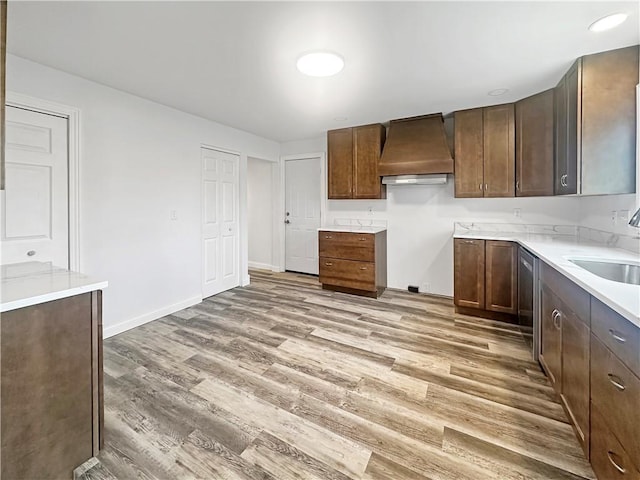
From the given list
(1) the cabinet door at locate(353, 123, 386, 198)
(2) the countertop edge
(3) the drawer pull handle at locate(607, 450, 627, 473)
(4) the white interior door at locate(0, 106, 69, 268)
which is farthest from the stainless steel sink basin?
(4) the white interior door at locate(0, 106, 69, 268)

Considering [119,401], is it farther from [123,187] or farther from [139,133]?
[139,133]

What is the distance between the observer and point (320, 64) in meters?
2.28

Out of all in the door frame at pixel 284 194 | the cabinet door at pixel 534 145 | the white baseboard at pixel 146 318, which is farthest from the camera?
the door frame at pixel 284 194

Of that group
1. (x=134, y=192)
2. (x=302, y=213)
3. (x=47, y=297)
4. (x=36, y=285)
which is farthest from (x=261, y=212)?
(x=47, y=297)

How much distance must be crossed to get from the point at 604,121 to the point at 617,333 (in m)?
1.97

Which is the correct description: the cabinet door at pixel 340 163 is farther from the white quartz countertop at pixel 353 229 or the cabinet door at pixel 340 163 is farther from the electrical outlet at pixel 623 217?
the electrical outlet at pixel 623 217

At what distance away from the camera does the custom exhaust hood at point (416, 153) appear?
3674 millimetres

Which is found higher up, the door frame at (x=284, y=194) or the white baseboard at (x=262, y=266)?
the door frame at (x=284, y=194)

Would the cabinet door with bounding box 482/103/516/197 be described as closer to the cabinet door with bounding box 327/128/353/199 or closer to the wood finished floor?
the wood finished floor

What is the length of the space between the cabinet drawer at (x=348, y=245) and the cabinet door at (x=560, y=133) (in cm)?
207

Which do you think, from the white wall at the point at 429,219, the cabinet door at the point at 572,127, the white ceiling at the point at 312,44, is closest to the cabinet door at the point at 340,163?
the white wall at the point at 429,219

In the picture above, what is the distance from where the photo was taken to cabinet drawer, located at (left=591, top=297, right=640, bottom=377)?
3.29 ft

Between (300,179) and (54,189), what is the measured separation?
354cm

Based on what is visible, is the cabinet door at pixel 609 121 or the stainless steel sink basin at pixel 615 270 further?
the cabinet door at pixel 609 121
